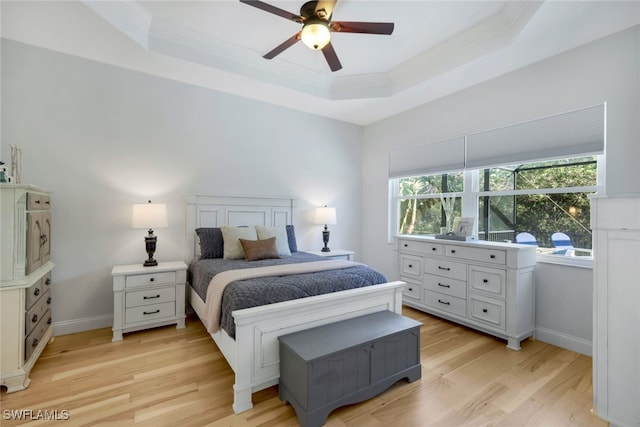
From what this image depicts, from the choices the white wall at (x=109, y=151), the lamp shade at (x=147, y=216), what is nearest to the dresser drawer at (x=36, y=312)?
the white wall at (x=109, y=151)

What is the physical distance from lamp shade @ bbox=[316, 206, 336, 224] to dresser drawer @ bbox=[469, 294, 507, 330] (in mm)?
1949

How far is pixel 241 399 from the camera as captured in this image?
5.83ft

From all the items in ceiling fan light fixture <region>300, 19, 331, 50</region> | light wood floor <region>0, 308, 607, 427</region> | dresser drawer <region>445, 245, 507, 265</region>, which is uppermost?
ceiling fan light fixture <region>300, 19, 331, 50</region>

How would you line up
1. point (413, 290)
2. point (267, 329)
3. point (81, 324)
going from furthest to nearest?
point (413, 290), point (81, 324), point (267, 329)

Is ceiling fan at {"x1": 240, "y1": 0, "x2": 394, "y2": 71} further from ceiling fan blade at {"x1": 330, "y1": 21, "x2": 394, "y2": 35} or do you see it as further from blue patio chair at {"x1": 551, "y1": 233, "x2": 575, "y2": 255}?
blue patio chair at {"x1": 551, "y1": 233, "x2": 575, "y2": 255}

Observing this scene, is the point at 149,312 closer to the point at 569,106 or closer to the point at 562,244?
the point at 562,244

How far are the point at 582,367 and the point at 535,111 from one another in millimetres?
2289

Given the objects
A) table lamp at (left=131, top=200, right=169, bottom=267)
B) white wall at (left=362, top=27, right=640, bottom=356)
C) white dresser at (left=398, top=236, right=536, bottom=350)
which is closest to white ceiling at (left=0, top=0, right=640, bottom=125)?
white wall at (left=362, top=27, right=640, bottom=356)

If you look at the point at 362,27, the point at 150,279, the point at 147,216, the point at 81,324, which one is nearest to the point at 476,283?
the point at 362,27

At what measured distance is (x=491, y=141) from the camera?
3.22m

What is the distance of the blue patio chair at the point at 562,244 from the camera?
2736 mm

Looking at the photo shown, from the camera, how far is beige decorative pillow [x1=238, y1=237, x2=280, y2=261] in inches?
118

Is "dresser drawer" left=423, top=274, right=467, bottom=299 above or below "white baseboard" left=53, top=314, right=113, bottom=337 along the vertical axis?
above

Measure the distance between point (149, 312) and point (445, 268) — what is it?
3.09 metres
